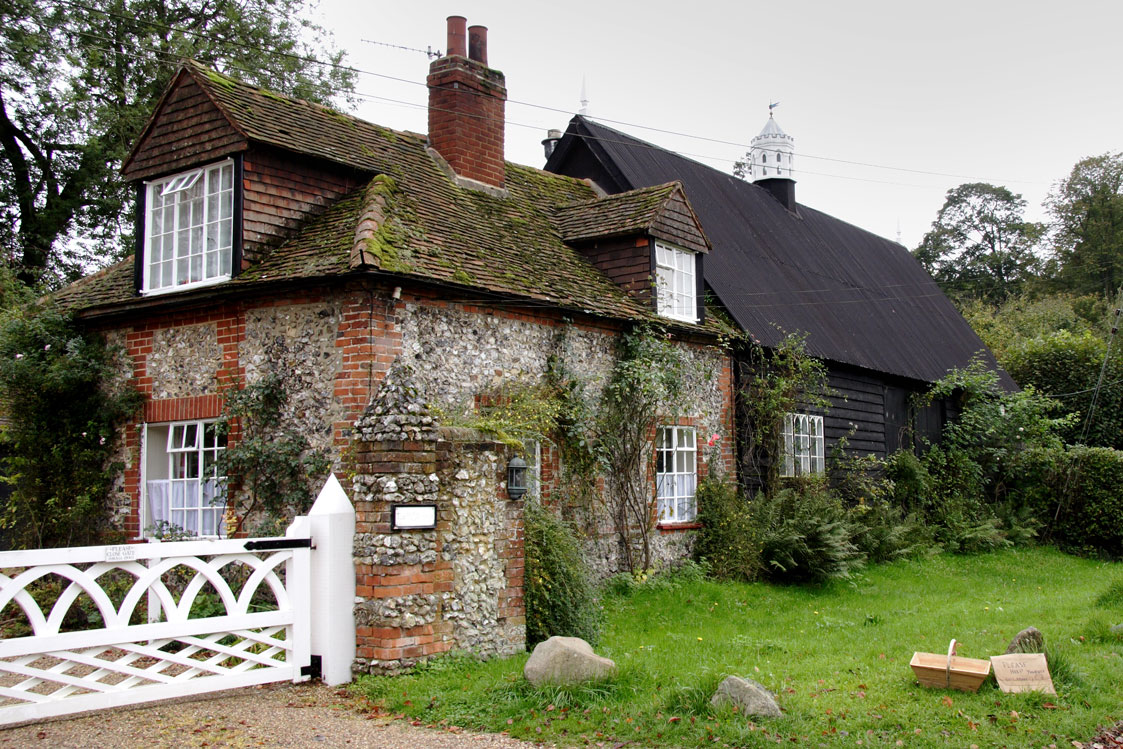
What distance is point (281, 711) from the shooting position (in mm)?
7270

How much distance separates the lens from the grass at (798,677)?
646 cm

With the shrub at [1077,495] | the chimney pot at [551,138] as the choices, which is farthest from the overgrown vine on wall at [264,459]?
the shrub at [1077,495]

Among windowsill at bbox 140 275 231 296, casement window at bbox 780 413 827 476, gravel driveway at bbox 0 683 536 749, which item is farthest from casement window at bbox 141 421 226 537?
casement window at bbox 780 413 827 476

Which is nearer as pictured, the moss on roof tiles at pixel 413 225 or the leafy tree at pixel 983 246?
the moss on roof tiles at pixel 413 225

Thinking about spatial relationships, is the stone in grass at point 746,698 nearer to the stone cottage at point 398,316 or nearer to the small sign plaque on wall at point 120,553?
the stone cottage at point 398,316

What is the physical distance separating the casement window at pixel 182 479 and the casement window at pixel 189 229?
5.95ft

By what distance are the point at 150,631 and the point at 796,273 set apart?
15.8 metres

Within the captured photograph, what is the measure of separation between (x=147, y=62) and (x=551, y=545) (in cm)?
1731

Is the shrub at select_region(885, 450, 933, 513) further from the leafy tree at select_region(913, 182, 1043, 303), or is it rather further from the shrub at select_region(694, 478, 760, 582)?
the leafy tree at select_region(913, 182, 1043, 303)

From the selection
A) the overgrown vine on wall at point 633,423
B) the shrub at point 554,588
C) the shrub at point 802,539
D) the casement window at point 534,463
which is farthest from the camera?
the shrub at point 802,539

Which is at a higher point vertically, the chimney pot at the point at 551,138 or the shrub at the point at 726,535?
the chimney pot at the point at 551,138

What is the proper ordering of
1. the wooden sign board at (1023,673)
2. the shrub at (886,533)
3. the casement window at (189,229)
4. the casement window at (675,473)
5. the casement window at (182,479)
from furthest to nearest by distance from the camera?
the shrub at (886,533) < the casement window at (675,473) < the casement window at (189,229) < the casement window at (182,479) < the wooden sign board at (1023,673)

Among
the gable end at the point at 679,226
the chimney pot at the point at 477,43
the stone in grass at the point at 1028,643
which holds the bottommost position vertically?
the stone in grass at the point at 1028,643

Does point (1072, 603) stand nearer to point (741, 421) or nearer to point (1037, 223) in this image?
point (741, 421)
